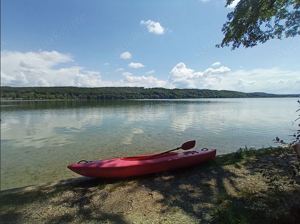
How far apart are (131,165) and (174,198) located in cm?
180

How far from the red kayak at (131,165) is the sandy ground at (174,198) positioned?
21cm

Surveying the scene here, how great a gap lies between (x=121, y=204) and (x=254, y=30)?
7853 millimetres

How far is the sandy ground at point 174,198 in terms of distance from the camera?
214 inches

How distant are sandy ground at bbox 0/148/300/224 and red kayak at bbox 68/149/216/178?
0.21 metres

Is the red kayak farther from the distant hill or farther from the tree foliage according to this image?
the distant hill

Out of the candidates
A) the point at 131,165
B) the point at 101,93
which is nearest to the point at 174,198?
the point at 131,165

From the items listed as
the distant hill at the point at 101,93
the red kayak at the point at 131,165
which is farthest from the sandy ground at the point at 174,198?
the distant hill at the point at 101,93

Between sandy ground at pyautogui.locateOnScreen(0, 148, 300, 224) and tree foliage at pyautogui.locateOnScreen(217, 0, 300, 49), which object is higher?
tree foliage at pyautogui.locateOnScreen(217, 0, 300, 49)

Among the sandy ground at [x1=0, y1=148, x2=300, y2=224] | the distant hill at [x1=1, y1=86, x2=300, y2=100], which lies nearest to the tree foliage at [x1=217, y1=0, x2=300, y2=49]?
the sandy ground at [x1=0, y1=148, x2=300, y2=224]

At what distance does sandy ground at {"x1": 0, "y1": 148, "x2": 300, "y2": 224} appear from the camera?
543cm

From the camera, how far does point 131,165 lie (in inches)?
307

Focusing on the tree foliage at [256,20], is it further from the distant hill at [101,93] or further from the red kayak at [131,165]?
the distant hill at [101,93]

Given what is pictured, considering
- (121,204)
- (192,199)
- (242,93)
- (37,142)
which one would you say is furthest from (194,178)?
(242,93)

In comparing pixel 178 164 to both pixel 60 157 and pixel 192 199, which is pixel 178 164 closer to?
pixel 192 199
